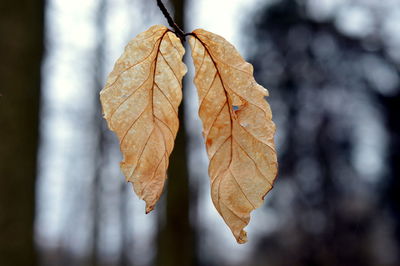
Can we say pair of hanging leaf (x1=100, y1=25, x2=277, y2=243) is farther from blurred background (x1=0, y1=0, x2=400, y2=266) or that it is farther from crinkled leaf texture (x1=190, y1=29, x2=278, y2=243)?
blurred background (x1=0, y1=0, x2=400, y2=266)

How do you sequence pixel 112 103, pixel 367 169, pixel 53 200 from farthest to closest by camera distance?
pixel 53 200 → pixel 367 169 → pixel 112 103

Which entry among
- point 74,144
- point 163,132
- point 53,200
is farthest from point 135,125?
point 53,200

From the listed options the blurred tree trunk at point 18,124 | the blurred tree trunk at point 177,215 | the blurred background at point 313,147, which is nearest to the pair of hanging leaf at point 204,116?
the blurred tree trunk at point 18,124

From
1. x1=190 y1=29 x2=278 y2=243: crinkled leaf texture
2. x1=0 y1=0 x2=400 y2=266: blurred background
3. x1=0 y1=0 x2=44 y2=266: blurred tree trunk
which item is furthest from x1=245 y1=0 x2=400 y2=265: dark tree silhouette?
x1=190 y1=29 x2=278 y2=243: crinkled leaf texture

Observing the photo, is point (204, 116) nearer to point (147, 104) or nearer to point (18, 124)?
point (147, 104)

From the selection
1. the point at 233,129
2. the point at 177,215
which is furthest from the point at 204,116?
the point at 177,215

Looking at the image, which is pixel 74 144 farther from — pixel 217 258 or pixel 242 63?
pixel 242 63

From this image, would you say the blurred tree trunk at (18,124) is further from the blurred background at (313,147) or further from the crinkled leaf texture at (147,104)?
the blurred background at (313,147)

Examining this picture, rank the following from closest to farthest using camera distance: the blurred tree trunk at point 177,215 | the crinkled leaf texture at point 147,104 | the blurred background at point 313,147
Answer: the crinkled leaf texture at point 147,104, the blurred tree trunk at point 177,215, the blurred background at point 313,147
